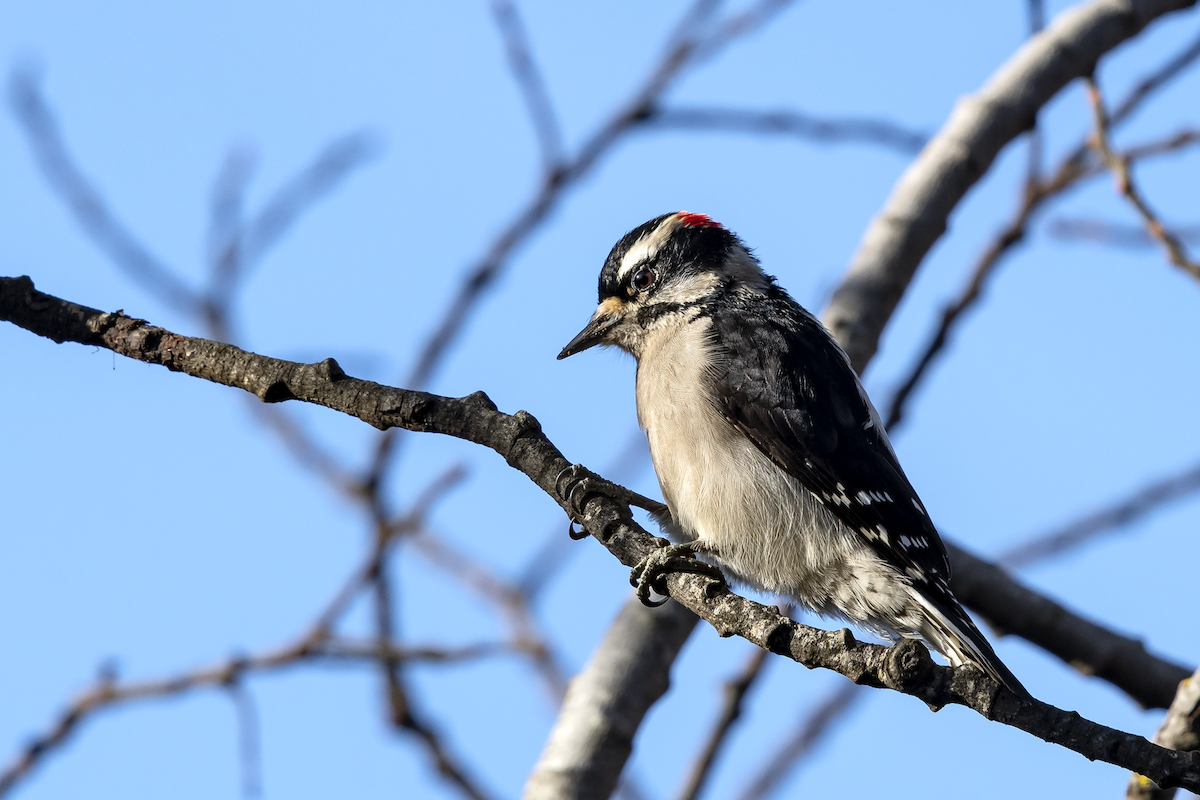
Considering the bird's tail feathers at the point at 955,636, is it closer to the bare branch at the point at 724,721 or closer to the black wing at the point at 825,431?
the black wing at the point at 825,431

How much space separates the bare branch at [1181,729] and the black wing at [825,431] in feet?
2.61

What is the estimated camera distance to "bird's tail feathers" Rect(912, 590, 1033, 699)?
3.12 metres

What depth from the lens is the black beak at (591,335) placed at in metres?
4.59

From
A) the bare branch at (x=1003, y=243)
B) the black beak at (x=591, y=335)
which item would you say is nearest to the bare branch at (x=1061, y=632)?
the bare branch at (x=1003, y=243)

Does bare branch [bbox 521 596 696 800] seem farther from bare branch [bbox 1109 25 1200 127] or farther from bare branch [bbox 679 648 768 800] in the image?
bare branch [bbox 1109 25 1200 127]

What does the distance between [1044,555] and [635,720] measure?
90.2 inches

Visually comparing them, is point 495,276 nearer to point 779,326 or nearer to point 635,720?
point 779,326

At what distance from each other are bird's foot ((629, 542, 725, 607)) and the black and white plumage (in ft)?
0.29

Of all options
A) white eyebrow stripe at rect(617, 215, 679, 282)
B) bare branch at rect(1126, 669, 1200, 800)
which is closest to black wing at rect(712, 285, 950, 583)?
white eyebrow stripe at rect(617, 215, 679, 282)

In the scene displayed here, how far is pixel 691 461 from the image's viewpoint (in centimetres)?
385

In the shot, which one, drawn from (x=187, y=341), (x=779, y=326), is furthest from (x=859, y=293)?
(x=187, y=341)

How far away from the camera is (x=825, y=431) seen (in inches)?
153

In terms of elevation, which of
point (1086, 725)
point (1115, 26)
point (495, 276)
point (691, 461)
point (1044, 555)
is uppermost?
point (1115, 26)

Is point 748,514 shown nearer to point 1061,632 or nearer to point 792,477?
point 792,477
